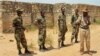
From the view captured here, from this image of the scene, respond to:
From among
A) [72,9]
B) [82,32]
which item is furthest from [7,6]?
[82,32]

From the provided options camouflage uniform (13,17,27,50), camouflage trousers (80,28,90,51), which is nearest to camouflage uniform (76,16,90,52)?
camouflage trousers (80,28,90,51)

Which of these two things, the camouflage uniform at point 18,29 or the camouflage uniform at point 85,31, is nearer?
the camouflage uniform at point 85,31

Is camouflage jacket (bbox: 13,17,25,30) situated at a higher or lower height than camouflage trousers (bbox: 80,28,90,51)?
higher

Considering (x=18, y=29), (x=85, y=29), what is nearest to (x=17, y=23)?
(x=18, y=29)

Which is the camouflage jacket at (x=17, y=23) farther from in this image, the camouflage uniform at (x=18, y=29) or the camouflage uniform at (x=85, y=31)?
the camouflage uniform at (x=85, y=31)

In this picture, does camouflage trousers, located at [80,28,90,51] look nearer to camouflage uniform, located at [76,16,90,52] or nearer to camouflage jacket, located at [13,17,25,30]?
camouflage uniform, located at [76,16,90,52]

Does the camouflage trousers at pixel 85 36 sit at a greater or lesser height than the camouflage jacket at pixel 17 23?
lesser

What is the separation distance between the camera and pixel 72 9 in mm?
21375

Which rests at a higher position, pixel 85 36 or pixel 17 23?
pixel 17 23

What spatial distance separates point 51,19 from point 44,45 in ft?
27.0

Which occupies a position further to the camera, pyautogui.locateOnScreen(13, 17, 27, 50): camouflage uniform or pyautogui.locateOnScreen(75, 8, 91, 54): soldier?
pyautogui.locateOnScreen(13, 17, 27, 50): camouflage uniform

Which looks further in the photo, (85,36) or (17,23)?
(17,23)

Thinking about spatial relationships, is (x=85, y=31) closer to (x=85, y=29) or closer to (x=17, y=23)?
(x=85, y=29)

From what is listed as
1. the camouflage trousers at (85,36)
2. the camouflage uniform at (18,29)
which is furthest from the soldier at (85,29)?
the camouflage uniform at (18,29)
